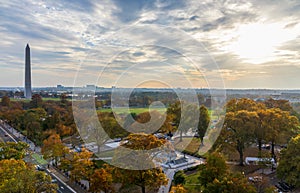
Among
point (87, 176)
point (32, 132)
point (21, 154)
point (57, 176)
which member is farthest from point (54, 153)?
point (32, 132)

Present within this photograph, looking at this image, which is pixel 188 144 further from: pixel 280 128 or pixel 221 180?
pixel 221 180

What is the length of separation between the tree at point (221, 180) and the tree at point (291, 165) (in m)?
3.29

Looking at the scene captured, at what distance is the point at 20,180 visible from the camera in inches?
391

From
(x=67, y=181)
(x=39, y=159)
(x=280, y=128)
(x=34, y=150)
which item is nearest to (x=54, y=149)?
(x=67, y=181)

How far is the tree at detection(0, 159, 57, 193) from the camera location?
9.66 m

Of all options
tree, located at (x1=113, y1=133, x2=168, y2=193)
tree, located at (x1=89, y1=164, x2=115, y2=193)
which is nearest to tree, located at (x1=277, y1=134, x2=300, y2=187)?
tree, located at (x1=113, y1=133, x2=168, y2=193)

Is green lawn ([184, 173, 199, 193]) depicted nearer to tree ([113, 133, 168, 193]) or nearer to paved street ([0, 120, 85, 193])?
tree ([113, 133, 168, 193])

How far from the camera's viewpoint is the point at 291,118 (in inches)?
688

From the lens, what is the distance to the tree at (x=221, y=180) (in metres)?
8.98

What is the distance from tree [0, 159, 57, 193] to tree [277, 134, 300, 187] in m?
11.0

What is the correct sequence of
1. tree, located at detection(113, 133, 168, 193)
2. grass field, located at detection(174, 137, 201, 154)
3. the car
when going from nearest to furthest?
tree, located at detection(113, 133, 168, 193) → the car → grass field, located at detection(174, 137, 201, 154)

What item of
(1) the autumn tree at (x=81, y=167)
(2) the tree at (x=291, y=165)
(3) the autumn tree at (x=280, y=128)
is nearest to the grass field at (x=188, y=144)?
(3) the autumn tree at (x=280, y=128)

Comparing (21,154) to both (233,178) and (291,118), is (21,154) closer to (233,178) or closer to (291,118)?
(233,178)

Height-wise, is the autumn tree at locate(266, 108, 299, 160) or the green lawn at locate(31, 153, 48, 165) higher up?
the autumn tree at locate(266, 108, 299, 160)
